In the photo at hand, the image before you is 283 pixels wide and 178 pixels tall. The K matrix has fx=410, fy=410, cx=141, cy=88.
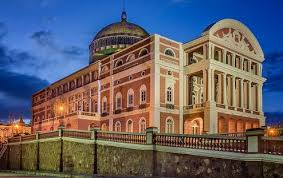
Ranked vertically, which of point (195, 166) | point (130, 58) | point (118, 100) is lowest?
point (195, 166)

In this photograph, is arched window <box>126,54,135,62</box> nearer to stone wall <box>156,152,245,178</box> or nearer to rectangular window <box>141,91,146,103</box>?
rectangular window <box>141,91,146,103</box>

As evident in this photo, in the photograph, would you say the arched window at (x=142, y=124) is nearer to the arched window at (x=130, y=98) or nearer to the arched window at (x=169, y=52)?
the arched window at (x=130, y=98)

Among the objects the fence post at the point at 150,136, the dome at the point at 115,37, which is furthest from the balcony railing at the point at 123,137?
the dome at the point at 115,37

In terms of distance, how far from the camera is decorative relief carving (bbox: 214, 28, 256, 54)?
4678 cm

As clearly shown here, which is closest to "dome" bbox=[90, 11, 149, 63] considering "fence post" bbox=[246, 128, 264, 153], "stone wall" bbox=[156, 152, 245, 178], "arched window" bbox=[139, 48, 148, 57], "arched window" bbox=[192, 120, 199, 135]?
"arched window" bbox=[139, 48, 148, 57]

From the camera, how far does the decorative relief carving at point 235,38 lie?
46781 mm

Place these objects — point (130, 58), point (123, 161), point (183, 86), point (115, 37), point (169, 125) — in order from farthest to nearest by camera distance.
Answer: point (115, 37) → point (130, 58) → point (183, 86) → point (169, 125) → point (123, 161)

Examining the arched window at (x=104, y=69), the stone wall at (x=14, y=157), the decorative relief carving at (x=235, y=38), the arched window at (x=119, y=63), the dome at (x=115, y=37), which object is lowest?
the stone wall at (x=14, y=157)

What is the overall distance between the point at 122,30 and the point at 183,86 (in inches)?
798

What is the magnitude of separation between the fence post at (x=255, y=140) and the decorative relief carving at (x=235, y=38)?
26.9 meters

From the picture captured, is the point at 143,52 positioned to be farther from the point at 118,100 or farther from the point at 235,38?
the point at 235,38

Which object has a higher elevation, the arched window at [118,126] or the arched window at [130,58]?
the arched window at [130,58]

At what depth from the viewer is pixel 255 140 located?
2020cm

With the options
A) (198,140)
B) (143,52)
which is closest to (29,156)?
(143,52)
